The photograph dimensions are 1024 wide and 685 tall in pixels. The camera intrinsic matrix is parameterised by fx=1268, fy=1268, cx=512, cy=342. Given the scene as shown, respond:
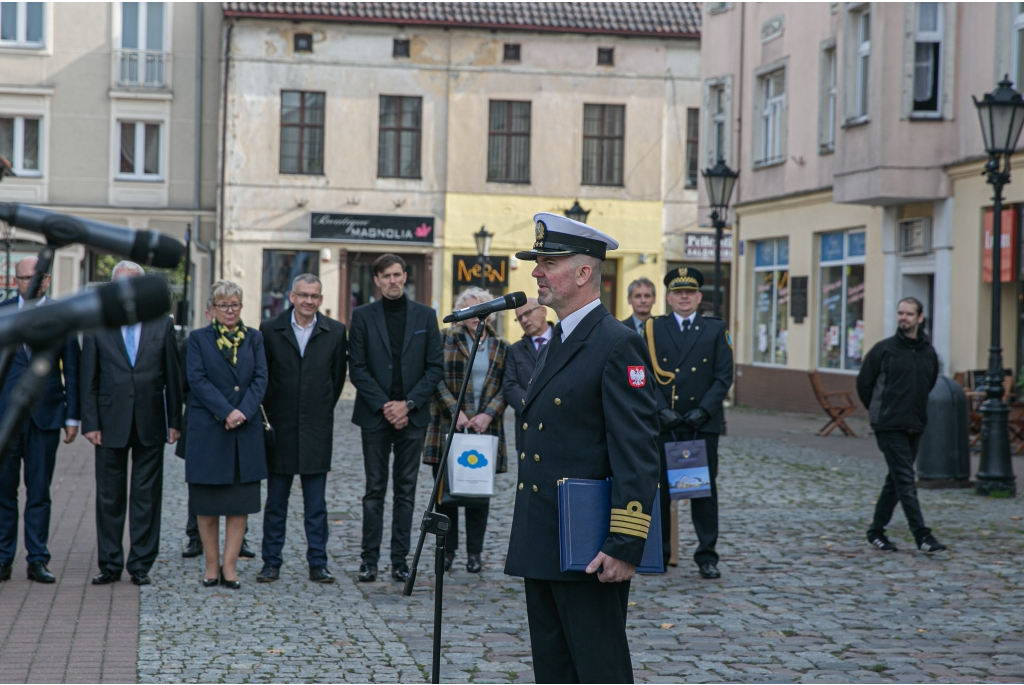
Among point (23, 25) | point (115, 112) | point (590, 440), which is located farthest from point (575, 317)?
point (23, 25)

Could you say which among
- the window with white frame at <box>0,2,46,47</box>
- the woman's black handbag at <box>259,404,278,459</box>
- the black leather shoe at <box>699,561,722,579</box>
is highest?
the window with white frame at <box>0,2,46,47</box>

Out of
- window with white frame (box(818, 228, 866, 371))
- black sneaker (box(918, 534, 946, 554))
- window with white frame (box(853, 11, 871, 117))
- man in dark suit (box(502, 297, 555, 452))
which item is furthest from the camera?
window with white frame (box(818, 228, 866, 371))

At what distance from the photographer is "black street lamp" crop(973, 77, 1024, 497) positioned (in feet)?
43.7

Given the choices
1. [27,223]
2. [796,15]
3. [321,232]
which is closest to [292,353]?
[27,223]

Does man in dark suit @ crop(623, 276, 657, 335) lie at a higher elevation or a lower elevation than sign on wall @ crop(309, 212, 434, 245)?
lower

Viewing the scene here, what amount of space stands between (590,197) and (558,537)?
116 feet

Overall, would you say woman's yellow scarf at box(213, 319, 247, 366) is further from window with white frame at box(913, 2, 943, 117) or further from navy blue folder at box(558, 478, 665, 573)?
window with white frame at box(913, 2, 943, 117)

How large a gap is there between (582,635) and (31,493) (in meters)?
5.68

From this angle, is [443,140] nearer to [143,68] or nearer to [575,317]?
[143,68]

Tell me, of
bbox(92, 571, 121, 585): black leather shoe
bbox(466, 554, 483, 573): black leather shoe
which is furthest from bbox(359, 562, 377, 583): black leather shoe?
bbox(92, 571, 121, 585): black leather shoe

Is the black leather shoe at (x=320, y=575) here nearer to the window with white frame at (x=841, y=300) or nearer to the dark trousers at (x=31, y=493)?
the dark trousers at (x=31, y=493)

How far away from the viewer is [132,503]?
27.8ft

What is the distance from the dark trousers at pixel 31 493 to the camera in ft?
27.4

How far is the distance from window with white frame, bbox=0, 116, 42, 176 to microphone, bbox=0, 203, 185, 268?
38.3 m
